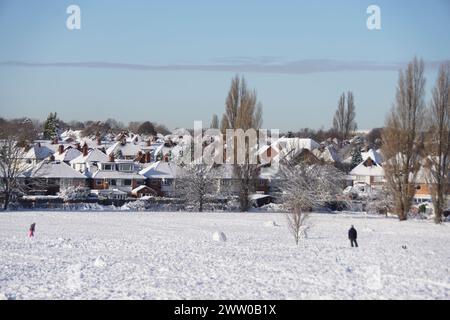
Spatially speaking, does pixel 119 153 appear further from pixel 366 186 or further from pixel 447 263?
pixel 447 263

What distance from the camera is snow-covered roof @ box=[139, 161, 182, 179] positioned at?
264 ft

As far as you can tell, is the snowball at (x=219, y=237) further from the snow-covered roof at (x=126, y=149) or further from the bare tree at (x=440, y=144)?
the snow-covered roof at (x=126, y=149)

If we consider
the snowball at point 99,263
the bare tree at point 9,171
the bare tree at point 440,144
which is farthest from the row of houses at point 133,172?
the snowball at point 99,263

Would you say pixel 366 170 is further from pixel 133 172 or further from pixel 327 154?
pixel 133 172

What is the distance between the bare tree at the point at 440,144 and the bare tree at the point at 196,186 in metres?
23.2

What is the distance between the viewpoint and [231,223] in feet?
160

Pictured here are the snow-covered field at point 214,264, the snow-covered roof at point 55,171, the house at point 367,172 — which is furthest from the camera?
the house at point 367,172

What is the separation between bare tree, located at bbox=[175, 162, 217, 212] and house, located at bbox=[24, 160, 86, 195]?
15726 mm

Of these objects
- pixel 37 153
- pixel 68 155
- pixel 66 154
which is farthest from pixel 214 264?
pixel 37 153

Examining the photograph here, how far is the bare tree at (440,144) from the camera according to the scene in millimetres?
51594

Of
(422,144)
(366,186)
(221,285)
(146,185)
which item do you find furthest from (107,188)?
(221,285)

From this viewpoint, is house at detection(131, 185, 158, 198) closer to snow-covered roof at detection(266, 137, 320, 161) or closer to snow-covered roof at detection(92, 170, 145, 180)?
snow-covered roof at detection(92, 170, 145, 180)
